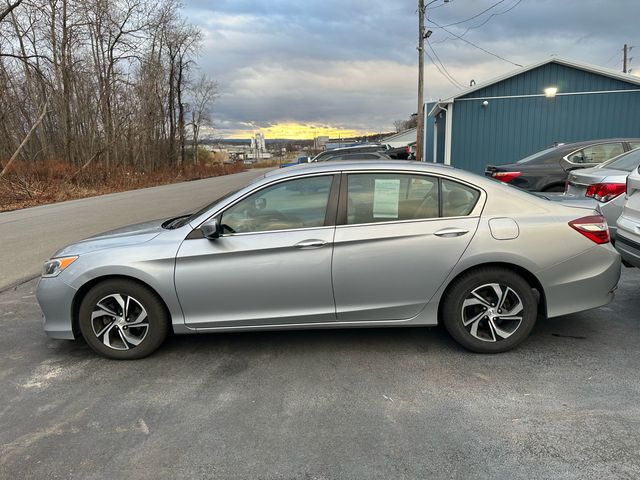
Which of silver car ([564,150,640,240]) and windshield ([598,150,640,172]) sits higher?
windshield ([598,150,640,172])

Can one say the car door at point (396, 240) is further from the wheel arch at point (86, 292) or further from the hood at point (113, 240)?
the hood at point (113, 240)

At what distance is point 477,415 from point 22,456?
2706mm

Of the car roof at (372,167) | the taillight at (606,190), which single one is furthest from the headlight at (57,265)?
the taillight at (606,190)

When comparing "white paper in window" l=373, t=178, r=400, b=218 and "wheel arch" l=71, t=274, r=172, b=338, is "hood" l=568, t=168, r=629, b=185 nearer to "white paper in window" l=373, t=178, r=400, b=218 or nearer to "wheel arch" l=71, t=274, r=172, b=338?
"white paper in window" l=373, t=178, r=400, b=218

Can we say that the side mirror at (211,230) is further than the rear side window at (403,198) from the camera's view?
No

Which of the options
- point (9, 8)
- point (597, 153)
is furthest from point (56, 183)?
point (597, 153)

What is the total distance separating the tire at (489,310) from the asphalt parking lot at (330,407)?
15cm

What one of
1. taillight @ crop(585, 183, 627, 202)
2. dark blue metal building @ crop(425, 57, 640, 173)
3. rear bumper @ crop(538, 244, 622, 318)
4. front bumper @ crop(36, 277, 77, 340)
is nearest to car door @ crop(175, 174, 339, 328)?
front bumper @ crop(36, 277, 77, 340)

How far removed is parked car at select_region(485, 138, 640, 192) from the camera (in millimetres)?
7926

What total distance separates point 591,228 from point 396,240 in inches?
61.1

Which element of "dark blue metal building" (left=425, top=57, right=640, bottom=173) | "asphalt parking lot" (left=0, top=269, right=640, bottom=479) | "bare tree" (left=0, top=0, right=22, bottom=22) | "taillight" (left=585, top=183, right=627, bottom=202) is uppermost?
"bare tree" (left=0, top=0, right=22, bottom=22)

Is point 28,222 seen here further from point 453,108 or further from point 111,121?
point 111,121

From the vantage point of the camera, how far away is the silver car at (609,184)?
199 inches

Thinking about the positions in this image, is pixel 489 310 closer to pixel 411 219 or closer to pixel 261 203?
pixel 411 219
